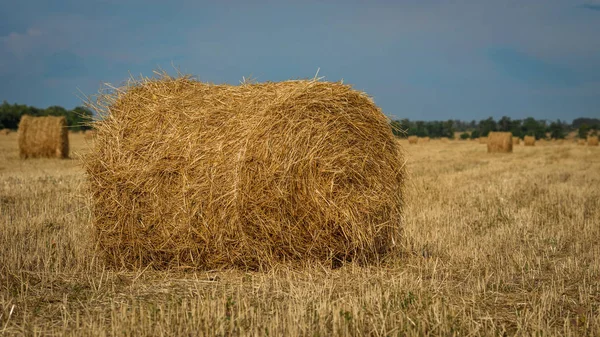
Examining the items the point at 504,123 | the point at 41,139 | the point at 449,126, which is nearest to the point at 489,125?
the point at 504,123

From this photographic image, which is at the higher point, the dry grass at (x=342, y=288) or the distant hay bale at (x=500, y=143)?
the distant hay bale at (x=500, y=143)

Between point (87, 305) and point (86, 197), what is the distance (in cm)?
205

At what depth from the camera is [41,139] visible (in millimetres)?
20859

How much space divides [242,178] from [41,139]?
17.4 meters

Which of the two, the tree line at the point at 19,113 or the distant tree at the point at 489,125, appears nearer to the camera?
the tree line at the point at 19,113

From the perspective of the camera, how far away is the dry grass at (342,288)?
4.32 m

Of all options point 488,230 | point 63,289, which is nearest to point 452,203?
point 488,230

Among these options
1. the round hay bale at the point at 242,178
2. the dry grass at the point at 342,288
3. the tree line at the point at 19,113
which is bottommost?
the dry grass at the point at 342,288

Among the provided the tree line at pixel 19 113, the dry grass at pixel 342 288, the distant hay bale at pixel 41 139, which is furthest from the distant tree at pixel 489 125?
the dry grass at pixel 342 288

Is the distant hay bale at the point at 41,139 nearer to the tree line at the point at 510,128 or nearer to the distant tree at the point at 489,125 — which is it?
the tree line at the point at 510,128

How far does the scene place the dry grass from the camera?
4.32 m

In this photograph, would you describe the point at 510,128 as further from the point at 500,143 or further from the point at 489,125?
the point at 500,143

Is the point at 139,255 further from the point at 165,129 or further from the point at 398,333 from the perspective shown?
the point at 398,333

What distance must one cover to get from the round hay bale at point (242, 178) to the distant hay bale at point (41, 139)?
15678 mm
